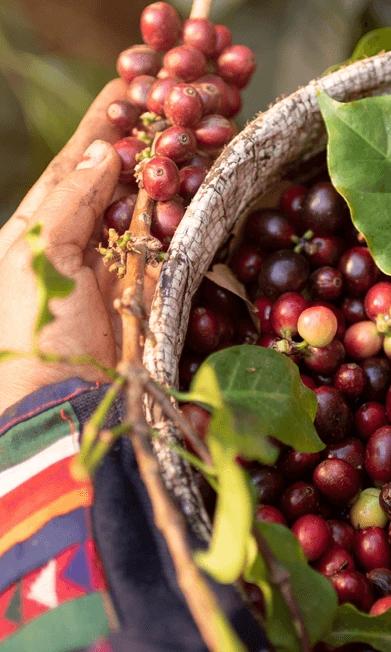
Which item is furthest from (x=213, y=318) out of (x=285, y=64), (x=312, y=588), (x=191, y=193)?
(x=285, y=64)

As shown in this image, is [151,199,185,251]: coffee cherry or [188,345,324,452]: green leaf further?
[151,199,185,251]: coffee cherry

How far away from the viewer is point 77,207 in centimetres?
84

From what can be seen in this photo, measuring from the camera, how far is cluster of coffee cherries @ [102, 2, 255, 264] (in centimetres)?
81

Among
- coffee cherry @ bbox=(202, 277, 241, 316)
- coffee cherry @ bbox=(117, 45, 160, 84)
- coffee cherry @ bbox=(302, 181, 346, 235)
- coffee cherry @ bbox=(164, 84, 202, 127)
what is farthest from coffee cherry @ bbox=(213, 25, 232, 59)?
coffee cherry @ bbox=(202, 277, 241, 316)

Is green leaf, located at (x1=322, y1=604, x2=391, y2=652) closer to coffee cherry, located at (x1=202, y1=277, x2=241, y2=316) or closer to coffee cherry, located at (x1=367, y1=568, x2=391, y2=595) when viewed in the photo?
coffee cherry, located at (x1=367, y1=568, x2=391, y2=595)

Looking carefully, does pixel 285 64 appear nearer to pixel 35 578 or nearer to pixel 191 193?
pixel 191 193

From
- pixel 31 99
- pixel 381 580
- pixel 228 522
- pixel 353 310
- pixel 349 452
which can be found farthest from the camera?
pixel 31 99

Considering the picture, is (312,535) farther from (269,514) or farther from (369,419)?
(369,419)

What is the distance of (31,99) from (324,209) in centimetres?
90

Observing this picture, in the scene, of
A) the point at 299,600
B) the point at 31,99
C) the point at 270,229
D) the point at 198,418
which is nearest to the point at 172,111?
the point at 270,229

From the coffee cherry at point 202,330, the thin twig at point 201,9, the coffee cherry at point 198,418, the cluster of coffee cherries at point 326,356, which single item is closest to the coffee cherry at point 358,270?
the cluster of coffee cherries at point 326,356

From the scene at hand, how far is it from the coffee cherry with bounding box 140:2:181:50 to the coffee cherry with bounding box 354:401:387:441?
67 centimetres

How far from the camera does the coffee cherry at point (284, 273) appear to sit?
867 mm

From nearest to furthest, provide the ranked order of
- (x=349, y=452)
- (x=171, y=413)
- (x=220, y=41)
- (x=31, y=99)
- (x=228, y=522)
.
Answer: (x=228, y=522)
(x=171, y=413)
(x=349, y=452)
(x=220, y=41)
(x=31, y=99)
